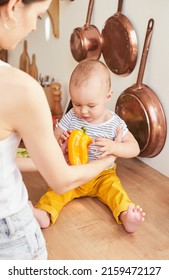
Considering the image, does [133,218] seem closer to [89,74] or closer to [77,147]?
[77,147]

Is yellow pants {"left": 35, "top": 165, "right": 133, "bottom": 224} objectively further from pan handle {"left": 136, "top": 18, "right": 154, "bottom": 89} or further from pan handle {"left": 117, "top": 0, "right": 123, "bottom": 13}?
pan handle {"left": 117, "top": 0, "right": 123, "bottom": 13}

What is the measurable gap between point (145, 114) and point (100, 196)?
0.42m

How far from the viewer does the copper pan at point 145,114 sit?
1662mm

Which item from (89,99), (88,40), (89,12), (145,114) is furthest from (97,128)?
(89,12)

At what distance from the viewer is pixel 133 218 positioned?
4.24 feet

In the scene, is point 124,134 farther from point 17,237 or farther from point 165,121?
point 17,237

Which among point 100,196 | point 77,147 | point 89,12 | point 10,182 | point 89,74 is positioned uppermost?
point 89,12

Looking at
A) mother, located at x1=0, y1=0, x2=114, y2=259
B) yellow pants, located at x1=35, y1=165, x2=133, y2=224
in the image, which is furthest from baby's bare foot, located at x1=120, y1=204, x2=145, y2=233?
mother, located at x1=0, y1=0, x2=114, y2=259

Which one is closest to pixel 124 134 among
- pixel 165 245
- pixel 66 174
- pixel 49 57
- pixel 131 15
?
pixel 165 245

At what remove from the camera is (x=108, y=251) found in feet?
4.04

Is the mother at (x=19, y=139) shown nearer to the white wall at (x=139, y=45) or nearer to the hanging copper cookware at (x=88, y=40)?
the white wall at (x=139, y=45)

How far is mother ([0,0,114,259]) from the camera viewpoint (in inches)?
25.7

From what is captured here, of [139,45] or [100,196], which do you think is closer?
[100,196]

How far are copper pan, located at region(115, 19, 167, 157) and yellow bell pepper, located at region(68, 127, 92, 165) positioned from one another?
386mm
